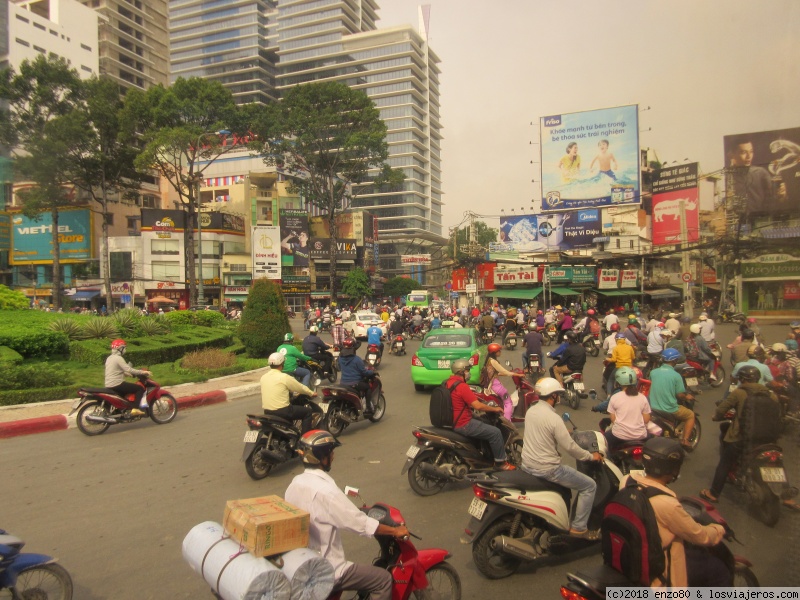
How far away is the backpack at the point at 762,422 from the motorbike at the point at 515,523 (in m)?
2.03

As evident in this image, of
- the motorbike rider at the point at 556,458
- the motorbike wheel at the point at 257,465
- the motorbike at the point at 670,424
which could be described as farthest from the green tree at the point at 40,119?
the motorbike rider at the point at 556,458

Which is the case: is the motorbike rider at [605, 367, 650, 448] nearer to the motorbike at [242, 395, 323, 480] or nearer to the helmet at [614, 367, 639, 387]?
the helmet at [614, 367, 639, 387]

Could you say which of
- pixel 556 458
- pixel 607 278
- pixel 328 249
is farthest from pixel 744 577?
pixel 328 249

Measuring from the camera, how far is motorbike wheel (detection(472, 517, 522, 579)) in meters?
4.21

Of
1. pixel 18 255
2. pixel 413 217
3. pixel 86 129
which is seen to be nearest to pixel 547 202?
pixel 86 129

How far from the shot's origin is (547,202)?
127 feet

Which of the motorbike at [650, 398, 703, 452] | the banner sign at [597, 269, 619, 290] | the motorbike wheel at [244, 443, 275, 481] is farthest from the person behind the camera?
the banner sign at [597, 269, 619, 290]

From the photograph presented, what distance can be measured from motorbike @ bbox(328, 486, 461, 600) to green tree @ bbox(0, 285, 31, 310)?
21882 mm

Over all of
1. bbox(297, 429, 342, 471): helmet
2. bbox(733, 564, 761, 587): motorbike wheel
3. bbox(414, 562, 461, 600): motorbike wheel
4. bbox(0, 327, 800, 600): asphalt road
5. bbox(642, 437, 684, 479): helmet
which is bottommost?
bbox(0, 327, 800, 600): asphalt road

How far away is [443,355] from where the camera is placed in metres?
12.0

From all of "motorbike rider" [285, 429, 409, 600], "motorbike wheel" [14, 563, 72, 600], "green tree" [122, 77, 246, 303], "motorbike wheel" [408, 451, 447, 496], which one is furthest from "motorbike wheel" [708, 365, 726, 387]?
"green tree" [122, 77, 246, 303]

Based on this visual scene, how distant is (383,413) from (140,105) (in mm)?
32668

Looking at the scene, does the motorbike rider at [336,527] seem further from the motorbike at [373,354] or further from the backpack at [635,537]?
the motorbike at [373,354]

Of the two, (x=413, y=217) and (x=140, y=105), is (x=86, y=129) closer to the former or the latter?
(x=140, y=105)
